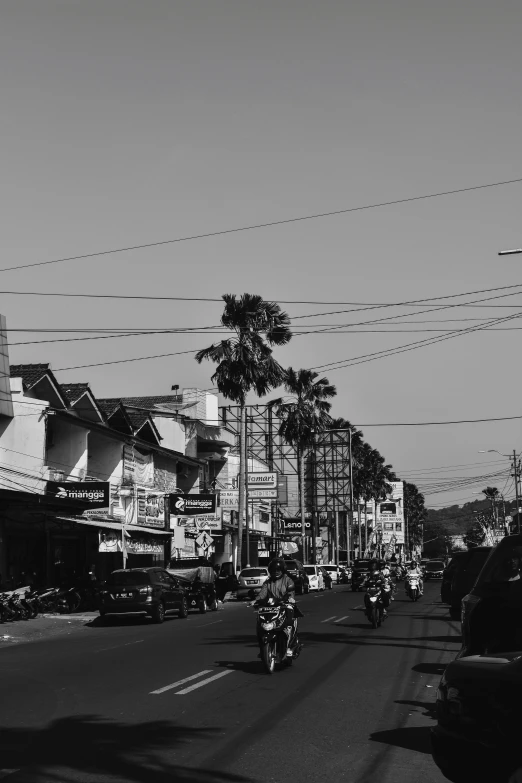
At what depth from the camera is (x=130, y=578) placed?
2830 cm

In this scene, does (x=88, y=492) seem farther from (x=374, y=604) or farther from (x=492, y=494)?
(x=492, y=494)

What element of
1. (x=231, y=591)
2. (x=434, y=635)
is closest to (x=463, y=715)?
(x=434, y=635)

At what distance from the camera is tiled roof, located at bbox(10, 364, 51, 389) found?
36594mm

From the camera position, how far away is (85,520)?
35.3 metres

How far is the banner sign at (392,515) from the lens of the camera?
133375 mm

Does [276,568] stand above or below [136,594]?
above

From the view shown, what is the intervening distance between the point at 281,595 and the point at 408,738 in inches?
238

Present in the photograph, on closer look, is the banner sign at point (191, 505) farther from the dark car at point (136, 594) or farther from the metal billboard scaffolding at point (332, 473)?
the metal billboard scaffolding at point (332, 473)

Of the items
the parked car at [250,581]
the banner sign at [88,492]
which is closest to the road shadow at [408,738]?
the banner sign at [88,492]

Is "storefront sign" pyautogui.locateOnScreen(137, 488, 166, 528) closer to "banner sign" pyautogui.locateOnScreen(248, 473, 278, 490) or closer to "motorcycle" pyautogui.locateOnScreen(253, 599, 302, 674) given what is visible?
"banner sign" pyautogui.locateOnScreen(248, 473, 278, 490)

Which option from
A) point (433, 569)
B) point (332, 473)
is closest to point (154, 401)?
point (332, 473)

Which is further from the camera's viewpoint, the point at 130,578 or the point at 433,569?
the point at 433,569

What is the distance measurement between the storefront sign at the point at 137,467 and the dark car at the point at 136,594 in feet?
48.4

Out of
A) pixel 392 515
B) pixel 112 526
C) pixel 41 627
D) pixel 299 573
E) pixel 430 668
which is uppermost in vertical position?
pixel 392 515
